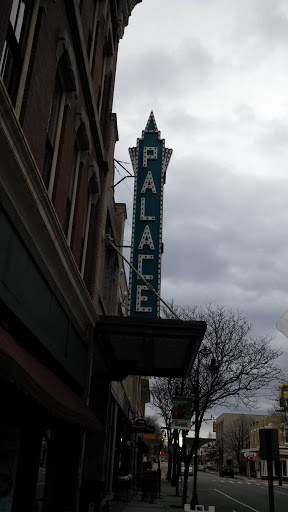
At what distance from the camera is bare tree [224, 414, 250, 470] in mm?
100625

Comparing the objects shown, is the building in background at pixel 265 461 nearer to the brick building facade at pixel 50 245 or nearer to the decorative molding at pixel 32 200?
the brick building facade at pixel 50 245

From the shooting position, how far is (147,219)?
16.9m

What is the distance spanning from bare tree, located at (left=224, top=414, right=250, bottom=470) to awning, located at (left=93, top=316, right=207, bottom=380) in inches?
3572

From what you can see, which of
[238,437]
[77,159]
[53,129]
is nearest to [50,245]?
[53,129]

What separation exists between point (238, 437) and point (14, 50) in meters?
107

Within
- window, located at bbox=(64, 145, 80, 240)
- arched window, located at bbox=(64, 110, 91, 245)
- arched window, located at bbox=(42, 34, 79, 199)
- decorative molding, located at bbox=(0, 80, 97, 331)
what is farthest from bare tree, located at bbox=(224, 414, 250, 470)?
arched window, located at bbox=(42, 34, 79, 199)

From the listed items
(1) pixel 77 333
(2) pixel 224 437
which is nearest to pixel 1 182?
(1) pixel 77 333

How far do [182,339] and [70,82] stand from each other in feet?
21.3

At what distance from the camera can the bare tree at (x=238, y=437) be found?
10062 centimetres

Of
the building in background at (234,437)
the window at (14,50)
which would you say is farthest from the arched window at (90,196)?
the building in background at (234,437)

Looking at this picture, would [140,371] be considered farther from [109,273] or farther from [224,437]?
[224,437]

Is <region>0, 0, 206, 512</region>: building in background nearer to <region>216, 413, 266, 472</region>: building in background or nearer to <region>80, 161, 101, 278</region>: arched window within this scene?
<region>80, 161, 101, 278</region>: arched window

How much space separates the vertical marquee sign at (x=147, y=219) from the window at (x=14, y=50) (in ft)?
31.7

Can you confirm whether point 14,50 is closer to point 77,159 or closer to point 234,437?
point 77,159
